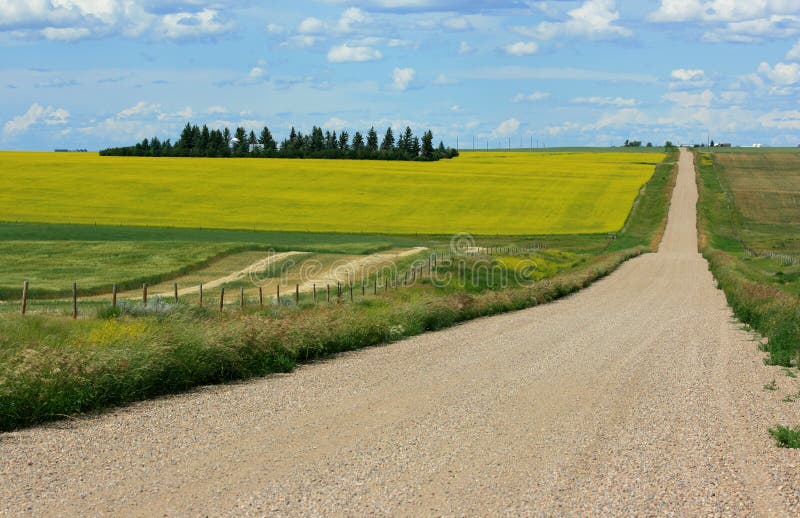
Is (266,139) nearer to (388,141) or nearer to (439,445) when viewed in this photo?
(388,141)

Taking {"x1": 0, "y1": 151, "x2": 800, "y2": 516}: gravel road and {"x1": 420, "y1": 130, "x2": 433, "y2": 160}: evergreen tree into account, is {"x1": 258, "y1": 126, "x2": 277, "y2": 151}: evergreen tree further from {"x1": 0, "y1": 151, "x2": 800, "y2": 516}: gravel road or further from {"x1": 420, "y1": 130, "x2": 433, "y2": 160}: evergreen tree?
{"x1": 0, "y1": 151, "x2": 800, "y2": 516}: gravel road

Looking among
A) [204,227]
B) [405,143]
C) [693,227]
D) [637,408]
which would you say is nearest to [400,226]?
[204,227]

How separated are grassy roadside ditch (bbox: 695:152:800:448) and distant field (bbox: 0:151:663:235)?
28.4 feet

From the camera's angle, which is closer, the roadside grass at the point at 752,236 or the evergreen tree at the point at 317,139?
the roadside grass at the point at 752,236

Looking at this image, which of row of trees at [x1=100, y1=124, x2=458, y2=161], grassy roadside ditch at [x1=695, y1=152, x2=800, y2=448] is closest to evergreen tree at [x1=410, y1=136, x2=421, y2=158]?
row of trees at [x1=100, y1=124, x2=458, y2=161]

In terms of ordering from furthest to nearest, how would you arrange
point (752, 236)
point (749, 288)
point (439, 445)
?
1. point (752, 236)
2. point (749, 288)
3. point (439, 445)

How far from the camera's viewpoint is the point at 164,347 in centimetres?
1376

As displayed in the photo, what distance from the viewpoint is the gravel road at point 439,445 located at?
795 cm

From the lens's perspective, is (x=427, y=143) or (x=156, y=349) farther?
(x=427, y=143)

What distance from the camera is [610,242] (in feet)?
238

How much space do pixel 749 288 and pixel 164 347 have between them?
72.5 ft

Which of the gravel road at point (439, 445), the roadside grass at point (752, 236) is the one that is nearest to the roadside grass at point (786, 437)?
the gravel road at point (439, 445)

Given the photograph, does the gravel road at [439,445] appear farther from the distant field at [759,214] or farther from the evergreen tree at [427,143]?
the evergreen tree at [427,143]

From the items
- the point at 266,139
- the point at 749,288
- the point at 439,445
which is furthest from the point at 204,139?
the point at 439,445
